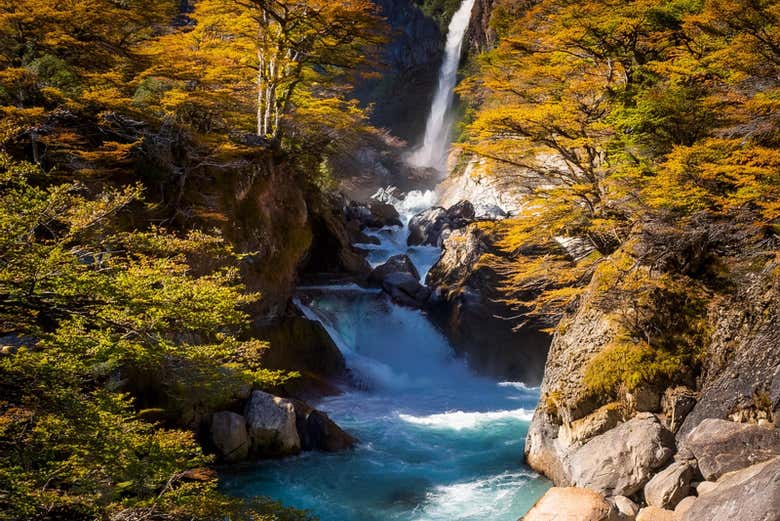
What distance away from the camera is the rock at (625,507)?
7684 mm

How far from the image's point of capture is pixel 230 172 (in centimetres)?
1510

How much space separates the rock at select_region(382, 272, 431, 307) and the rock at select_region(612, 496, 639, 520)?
14.3 metres

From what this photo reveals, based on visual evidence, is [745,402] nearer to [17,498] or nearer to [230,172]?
[17,498]

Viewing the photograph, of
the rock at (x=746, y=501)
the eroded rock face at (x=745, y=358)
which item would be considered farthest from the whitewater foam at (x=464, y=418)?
Answer: the rock at (x=746, y=501)

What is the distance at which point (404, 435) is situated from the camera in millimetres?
14047

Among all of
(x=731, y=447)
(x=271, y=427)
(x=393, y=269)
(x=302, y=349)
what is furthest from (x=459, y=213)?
(x=731, y=447)

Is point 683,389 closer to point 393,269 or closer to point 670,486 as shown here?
point 670,486

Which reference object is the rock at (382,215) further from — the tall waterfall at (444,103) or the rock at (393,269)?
the tall waterfall at (444,103)

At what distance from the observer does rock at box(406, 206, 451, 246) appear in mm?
30898

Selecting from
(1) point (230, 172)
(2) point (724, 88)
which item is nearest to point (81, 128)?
(1) point (230, 172)

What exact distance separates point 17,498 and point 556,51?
1343cm

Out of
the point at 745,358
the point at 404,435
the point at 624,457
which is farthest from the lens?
the point at 404,435

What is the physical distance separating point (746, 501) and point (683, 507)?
1654 mm

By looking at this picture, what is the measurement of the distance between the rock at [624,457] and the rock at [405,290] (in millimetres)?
13184
